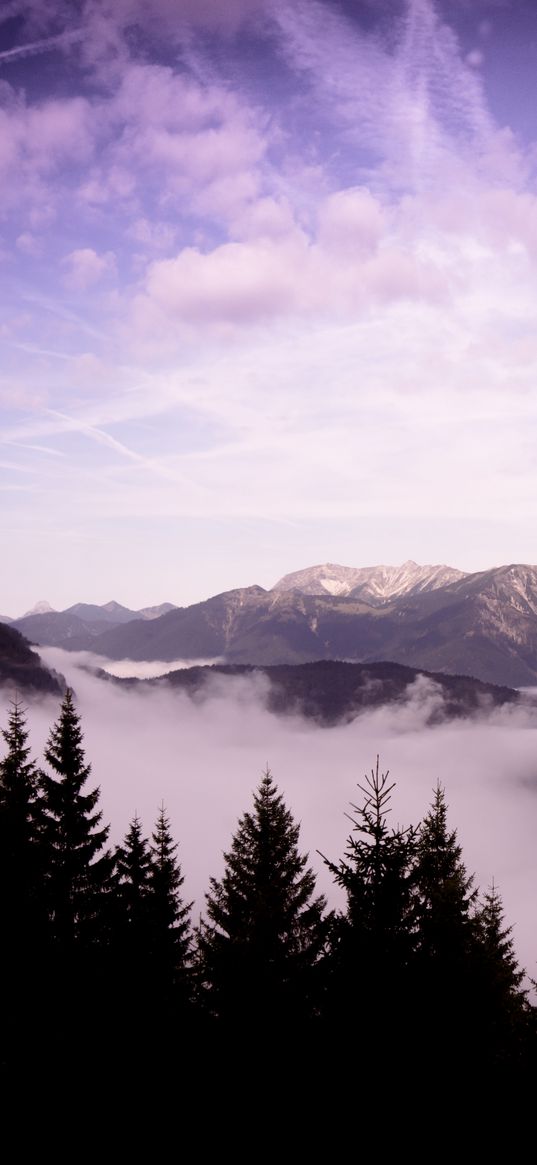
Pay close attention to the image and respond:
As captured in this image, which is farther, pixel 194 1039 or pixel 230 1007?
pixel 194 1039

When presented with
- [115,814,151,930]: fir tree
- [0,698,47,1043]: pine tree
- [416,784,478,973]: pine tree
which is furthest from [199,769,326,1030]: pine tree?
[0,698,47,1043]: pine tree

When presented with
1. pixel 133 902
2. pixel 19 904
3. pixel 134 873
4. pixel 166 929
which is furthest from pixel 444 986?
pixel 134 873

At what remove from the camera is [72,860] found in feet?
90.9

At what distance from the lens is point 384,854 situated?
1420 centimetres

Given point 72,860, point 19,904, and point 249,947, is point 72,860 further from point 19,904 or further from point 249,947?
point 249,947

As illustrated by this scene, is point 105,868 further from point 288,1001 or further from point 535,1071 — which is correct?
point 535,1071

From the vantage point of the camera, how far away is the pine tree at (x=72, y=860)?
89.6 ft

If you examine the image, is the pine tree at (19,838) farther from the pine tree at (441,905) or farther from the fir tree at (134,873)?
the pine tree at (441,905)

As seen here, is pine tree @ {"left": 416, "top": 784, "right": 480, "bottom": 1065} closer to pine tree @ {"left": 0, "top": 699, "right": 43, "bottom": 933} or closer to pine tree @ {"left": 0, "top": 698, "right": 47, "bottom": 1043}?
pine tree @ {"left": 0, "top": 698, "right": 47, "bottom": 1043}

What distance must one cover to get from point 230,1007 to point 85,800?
35.9 feet

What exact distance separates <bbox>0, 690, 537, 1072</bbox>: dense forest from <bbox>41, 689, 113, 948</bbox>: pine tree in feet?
0.18

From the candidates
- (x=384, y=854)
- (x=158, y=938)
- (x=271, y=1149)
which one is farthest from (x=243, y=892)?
(x=384, y=854)

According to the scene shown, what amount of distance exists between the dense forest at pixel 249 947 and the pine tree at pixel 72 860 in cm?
5

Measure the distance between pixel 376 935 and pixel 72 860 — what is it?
17217 millimetres
